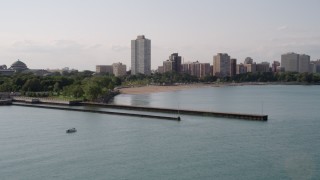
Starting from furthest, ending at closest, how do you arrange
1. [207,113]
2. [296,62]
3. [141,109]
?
[296,62] → [141,109] → [207,113]

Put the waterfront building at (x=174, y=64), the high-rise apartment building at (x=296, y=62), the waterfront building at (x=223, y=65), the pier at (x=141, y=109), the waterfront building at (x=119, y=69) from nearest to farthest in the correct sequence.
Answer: the pier at (x=141, y=109)
the waterfront building at (x=174, y=64)
the waterfront building at (x=223, y=65)
the waterfront building at (x=119, y=69)
the high-rise apartment building at (x=296, y=62)

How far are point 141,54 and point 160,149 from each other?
143 metres

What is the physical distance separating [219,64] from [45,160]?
474ft

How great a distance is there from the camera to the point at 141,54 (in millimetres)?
163750

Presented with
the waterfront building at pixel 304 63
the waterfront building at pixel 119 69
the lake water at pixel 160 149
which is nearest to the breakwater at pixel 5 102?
the lake water at pixel 160 149

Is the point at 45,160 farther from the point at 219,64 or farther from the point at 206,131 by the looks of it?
the point at 219,64

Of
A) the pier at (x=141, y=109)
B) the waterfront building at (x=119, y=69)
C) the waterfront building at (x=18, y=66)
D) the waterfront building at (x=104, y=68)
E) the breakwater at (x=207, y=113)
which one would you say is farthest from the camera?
the waterfront building at (x=104, y=68)

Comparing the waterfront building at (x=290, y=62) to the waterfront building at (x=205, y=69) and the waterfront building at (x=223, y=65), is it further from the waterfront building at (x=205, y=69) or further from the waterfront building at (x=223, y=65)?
the waterfront building at (x=223, y=65)

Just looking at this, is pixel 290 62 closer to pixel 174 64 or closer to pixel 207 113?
pixel 174 64

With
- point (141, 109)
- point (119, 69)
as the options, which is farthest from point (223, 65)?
point (141, 109)

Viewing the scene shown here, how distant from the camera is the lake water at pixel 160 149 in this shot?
1765cm

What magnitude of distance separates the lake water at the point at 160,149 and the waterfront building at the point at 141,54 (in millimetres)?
129801

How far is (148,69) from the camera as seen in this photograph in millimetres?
165125

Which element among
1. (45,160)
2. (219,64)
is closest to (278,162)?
(45,160)
